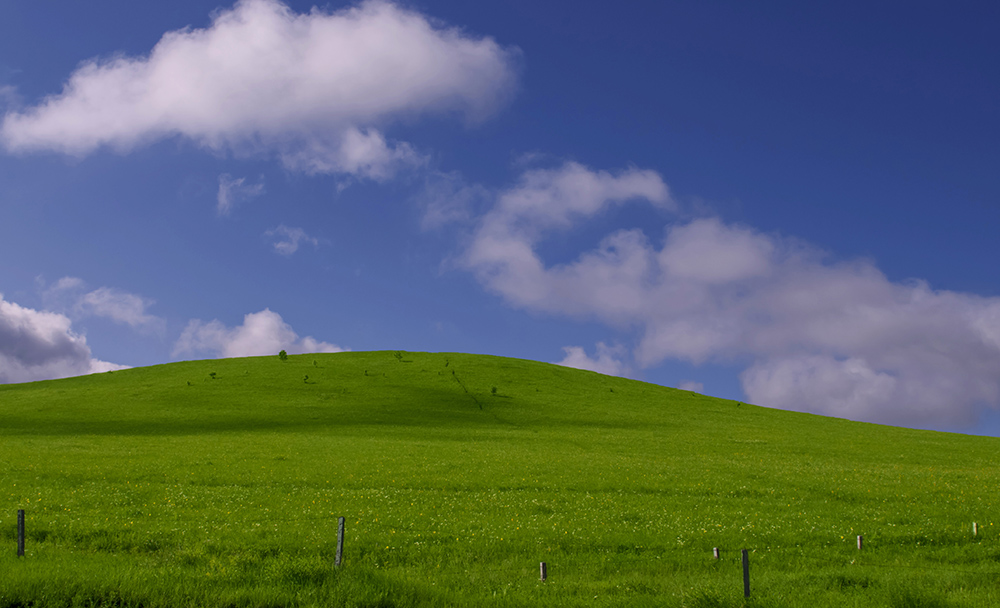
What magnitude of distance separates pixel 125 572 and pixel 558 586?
926 cm

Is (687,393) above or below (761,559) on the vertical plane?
above

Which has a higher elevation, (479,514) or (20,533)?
(20,533)

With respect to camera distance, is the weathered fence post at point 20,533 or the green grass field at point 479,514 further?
the weathered fence post at point 20,533

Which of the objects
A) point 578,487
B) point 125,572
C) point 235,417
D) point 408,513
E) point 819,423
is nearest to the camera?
point 125,572

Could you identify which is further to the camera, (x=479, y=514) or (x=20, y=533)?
(x=479, y=514)

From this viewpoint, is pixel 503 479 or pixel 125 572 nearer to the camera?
pixel 125 572

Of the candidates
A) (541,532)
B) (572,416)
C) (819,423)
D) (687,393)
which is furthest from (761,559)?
(687,393)

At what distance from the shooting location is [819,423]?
71750 mm

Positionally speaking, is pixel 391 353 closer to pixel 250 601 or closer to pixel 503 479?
pixel 503 479

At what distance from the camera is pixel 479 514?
70.7ft

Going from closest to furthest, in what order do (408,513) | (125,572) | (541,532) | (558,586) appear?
(125,572), (558,586), (541,532), (408,513)

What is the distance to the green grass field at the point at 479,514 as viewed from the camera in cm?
1267

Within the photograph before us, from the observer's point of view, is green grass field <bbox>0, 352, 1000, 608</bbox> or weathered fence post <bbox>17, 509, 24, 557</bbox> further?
weathered fence post <bbox>17, 509, 24, 557</bbox>

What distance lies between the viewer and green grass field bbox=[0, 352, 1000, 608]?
12.7 m
